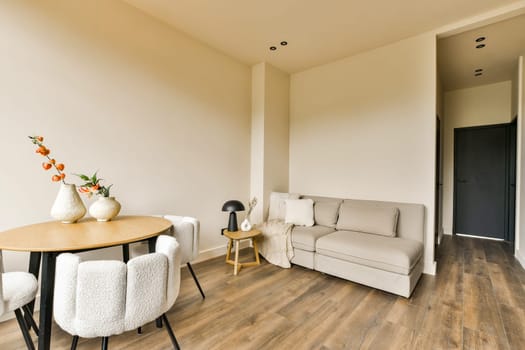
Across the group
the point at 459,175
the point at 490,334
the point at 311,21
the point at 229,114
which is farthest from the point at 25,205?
the point at 459,175

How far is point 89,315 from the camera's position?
1.17 metres

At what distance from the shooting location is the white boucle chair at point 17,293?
1296 mm

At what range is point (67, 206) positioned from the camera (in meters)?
1.90

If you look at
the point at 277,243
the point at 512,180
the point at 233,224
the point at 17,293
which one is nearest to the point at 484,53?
the point at 512,180

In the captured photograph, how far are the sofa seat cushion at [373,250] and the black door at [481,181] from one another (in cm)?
298

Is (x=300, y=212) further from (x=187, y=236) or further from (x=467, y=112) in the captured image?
(x=467, y=112)

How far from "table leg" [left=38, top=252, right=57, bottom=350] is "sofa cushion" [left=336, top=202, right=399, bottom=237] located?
2885 mm

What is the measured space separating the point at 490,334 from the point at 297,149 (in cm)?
315

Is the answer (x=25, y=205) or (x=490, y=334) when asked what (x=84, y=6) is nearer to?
(x=25, y=205)

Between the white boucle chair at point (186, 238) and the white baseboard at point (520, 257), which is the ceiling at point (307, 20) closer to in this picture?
the white boucle chair at point (186, 238)

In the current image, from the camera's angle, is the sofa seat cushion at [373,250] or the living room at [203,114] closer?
the living room at [203,114]

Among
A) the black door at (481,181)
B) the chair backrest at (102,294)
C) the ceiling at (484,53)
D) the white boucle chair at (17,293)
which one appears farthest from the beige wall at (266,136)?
the black door at (481,181)

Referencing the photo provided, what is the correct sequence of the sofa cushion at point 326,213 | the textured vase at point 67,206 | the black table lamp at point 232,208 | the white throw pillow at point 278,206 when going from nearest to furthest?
the textured vase at point 67,206 → the black table lamp at point 232,208 → the sofa cushion at point 326,213 → the white throw pillow at point 278,206

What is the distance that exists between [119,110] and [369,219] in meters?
3.08
